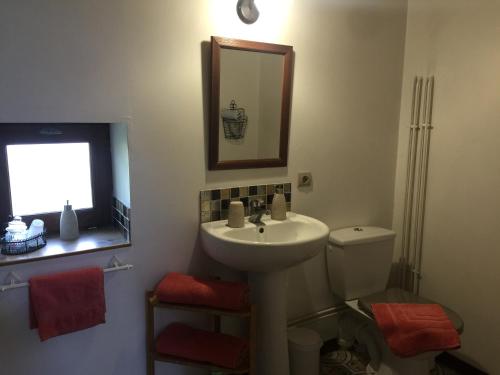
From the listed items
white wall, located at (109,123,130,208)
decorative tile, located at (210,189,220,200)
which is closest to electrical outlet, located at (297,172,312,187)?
decorative tile, located at (210,189,220,200)

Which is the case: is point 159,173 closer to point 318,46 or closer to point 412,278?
point 318,46

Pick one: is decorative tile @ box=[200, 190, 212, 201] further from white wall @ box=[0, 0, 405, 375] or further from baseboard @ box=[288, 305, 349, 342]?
baseboard @ box=[288, 305, 349, 342]

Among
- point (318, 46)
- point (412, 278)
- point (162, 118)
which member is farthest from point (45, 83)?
point (412, 278)

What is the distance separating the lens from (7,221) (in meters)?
1.60

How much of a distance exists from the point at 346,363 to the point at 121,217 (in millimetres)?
1455

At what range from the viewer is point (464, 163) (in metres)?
2.04

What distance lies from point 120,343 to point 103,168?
2.49 ft

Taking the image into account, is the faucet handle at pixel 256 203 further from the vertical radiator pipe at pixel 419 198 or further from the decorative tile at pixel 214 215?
the vertical radiator pipe at pixel 419 198

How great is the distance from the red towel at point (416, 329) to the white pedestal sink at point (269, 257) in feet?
1.48

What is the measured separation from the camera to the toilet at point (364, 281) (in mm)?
2028

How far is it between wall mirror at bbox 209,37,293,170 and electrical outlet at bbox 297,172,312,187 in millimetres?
143

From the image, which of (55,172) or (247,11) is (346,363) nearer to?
(55,172)

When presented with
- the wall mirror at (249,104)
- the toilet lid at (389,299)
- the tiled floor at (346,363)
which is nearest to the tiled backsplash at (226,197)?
the wall mirror at (249,104)

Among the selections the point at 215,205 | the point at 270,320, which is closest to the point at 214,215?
the point at 215,205
